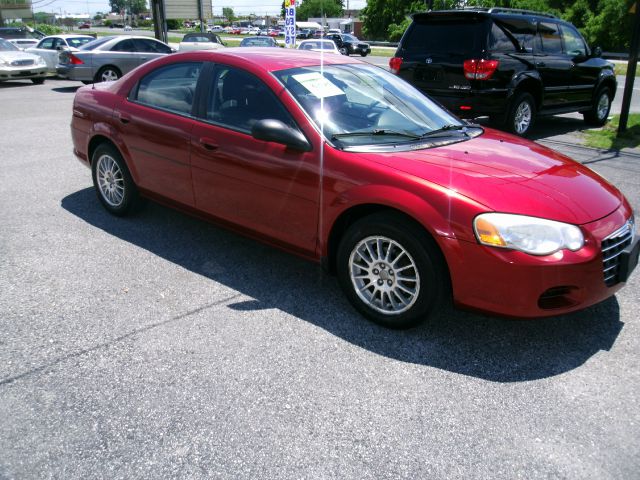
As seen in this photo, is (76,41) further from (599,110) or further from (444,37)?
(599,110)

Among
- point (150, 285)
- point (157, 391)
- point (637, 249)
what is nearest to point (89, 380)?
point (157, 391)

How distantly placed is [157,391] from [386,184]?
1.68 meters

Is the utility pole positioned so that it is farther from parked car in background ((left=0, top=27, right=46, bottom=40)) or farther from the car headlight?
parked car in background ((left=0, top=27, right=46, bottom=40))

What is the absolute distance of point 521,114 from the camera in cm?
888

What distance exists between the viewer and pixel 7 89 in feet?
55.7

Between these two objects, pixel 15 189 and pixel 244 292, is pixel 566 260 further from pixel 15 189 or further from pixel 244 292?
pixel 15 189

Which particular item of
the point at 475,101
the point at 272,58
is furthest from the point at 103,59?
the point at 272,58

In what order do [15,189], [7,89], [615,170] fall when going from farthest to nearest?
[7,89], [615,170], [15,189]

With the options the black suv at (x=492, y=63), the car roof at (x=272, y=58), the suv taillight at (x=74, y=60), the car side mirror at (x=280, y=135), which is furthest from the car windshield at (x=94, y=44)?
the car side mirror at (x=280, y=135)

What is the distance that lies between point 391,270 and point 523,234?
79 centimetres

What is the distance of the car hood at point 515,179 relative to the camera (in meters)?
3.18

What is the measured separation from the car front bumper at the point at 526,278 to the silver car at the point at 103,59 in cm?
1430

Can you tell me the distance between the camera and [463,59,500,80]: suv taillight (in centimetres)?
797

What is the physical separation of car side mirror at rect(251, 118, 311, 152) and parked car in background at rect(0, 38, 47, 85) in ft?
54.8
